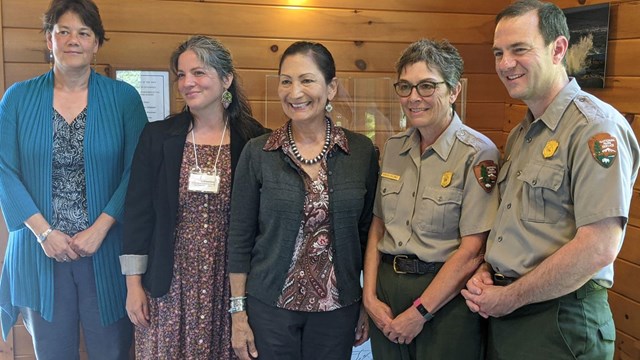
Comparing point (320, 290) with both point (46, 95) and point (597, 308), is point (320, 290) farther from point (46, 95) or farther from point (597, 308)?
point (46, 95)

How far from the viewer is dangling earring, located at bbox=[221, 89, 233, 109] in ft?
6.67

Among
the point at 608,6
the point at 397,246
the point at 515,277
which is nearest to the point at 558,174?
the point at 515,277

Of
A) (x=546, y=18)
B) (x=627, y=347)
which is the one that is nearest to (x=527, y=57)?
(x=546, y=18)

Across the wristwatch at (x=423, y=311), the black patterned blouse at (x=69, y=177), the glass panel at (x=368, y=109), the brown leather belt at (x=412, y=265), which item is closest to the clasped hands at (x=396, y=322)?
Answer: the wristwatch at (x=423, y=311)

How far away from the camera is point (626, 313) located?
2.35 metres

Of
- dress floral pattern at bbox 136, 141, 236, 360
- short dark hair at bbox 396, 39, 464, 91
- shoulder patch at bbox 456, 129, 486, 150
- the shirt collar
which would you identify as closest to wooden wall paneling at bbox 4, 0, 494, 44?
dress floral pattern at bbox 136, 141, 236, 360

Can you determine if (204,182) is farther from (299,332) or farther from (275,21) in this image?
(275,21)

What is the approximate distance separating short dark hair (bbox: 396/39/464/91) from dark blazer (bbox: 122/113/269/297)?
671mm

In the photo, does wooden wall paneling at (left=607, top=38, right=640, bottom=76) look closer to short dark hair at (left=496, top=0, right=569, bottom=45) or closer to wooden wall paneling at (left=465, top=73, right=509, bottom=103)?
wooden wall paneling at (left=465, top=73, right=509, bottom=103)

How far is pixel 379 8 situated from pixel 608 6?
3.50 ft

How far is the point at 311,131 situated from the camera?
188 centimetres

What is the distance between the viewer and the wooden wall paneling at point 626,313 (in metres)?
2.30

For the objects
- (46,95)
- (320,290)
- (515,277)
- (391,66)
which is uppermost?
(391,66)

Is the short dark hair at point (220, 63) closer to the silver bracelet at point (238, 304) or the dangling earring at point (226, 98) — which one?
the dangling earring at point (226, 98)
